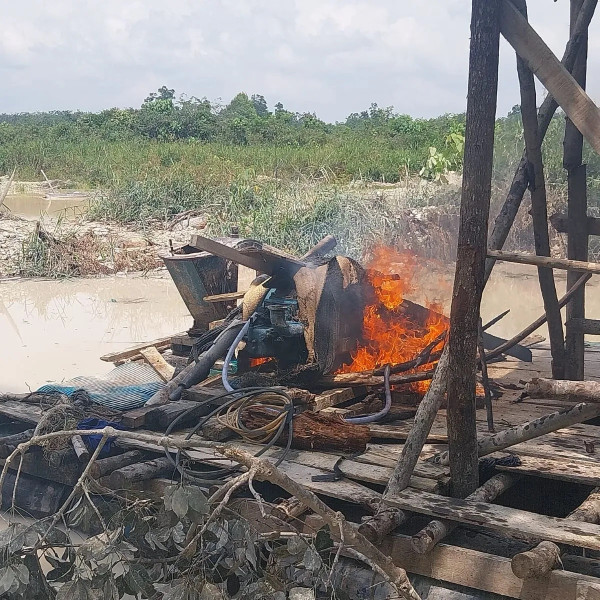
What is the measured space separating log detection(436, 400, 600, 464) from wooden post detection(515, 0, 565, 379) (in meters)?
1.35

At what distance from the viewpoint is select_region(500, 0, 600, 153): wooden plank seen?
3.06 metres

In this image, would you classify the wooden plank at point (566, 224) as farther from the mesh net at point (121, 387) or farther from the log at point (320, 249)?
the mesh net at point (121, 387)

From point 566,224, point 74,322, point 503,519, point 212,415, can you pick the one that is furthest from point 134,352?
point 503,519

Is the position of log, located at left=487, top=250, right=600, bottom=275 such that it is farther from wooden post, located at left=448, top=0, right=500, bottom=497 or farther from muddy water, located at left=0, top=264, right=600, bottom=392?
muddy water, located at left=0, top=264, right=600, bottom=392

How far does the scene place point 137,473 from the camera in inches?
161

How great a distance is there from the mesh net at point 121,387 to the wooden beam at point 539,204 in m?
2.68

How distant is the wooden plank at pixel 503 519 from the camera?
9.82 feet

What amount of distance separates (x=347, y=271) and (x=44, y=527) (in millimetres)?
2941

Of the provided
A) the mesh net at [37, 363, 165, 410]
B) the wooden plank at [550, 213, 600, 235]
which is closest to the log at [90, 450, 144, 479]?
the mesh net at [37, 363, 165, 410]

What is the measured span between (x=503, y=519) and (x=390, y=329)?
2.60 meters

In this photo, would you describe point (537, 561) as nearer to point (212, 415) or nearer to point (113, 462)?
point (212, 415)

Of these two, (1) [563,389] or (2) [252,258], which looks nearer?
(1) [563,389]

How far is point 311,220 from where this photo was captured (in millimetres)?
14305

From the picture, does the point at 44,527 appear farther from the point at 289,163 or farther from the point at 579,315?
the point at 289,163
